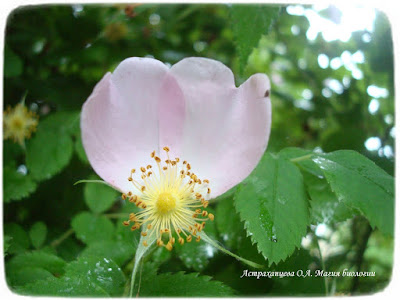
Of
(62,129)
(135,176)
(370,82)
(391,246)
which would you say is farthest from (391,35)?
(62,129)

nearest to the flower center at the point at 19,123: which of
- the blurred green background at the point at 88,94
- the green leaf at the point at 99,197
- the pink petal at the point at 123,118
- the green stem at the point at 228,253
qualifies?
the blurred green background at the point at 88,94

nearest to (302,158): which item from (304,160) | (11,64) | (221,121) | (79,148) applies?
(304,160)

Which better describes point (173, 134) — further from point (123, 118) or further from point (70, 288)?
point (70, 288)

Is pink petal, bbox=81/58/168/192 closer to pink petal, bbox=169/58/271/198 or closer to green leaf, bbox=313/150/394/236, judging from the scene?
pink petal, bbox=169/58/271/198

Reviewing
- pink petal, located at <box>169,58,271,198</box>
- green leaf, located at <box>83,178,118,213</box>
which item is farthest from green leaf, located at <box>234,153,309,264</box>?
green leaf, located at <box>83,178,118,213</box>

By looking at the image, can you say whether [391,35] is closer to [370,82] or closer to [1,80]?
[370,82]

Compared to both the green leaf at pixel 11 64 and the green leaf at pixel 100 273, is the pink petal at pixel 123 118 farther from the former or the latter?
the green leaf at pixel 11 64
